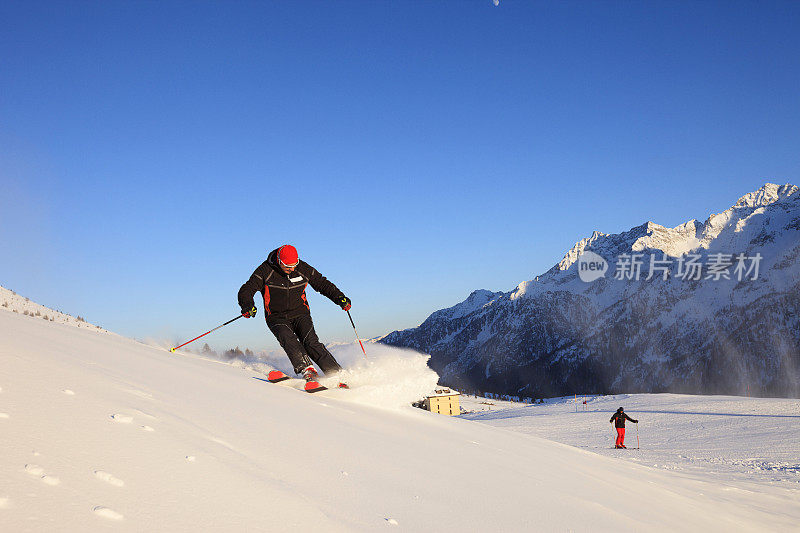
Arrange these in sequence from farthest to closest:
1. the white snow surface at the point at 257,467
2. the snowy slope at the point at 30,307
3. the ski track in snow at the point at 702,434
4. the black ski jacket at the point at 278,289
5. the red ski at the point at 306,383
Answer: the snowy slope at the point at 30,307 → the ski track in snow at the point at 702,434 → the black ski jacket at the point at 278,289 → the red ski at the point at 306,383 → the white snow surface at the point at 257,467

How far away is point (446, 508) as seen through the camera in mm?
3420

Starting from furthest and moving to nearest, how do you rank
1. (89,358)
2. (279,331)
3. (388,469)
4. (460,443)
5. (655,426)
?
1. (655,426)
2. (279,331)
3. (460,443)
4. (89,358)
5. (388,469)

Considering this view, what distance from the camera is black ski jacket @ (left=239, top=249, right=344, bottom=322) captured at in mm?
8375

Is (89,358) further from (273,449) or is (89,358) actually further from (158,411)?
(273,449)

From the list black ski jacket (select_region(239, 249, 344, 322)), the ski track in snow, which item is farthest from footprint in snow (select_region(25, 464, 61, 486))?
the ski track in snow

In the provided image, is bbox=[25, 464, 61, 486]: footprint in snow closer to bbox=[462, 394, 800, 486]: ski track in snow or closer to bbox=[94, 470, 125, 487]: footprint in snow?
bbox=[94, 470, 125, 487]: footprint in snow

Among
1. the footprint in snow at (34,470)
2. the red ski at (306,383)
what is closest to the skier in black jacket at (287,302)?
the red ski at (306,383)

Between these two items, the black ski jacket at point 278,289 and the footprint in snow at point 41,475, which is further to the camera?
the black ski jacket at point 278,289

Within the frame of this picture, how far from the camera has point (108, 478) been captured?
2217 millimetres

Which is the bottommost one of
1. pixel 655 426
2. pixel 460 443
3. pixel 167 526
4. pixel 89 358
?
pixel 655 426

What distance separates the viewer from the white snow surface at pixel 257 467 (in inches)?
84.7

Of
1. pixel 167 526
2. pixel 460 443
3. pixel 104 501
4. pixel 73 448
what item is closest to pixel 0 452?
pixel 73 448

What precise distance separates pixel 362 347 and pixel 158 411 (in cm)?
626

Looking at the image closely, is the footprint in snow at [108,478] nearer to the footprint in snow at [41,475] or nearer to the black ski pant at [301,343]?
the footprint in snow at [41,475]
